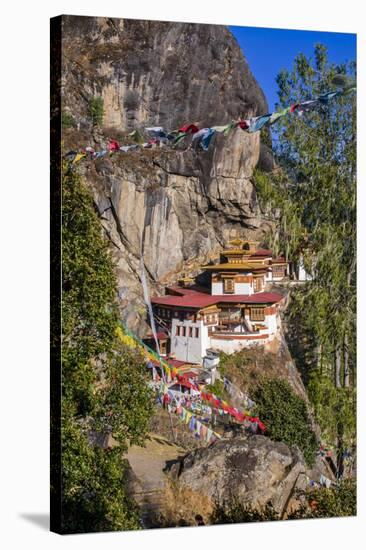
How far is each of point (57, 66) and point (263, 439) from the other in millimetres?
3833

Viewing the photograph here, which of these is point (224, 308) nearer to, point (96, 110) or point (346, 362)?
point (346, 362)

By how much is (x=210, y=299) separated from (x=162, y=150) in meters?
1.42

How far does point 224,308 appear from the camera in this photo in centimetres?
1211

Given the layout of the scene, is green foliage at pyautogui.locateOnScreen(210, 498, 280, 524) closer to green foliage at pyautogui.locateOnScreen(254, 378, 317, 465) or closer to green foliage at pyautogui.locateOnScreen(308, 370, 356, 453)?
green foliage at pyautogui.locateOnScreen(254, 378, 317, 465)

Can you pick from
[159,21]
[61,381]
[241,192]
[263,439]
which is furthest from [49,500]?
[159,21]

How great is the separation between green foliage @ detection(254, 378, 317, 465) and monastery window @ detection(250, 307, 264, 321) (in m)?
0.58

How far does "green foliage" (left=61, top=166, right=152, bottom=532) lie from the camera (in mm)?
11125

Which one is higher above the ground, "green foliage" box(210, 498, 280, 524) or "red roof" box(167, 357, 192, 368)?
"red roof" box(167, 357, 192, 368)

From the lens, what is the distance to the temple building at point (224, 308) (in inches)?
467

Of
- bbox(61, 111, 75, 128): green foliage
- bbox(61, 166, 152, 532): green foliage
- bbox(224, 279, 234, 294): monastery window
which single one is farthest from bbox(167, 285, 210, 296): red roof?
bbox(61, 111, 75, 128): green foliage

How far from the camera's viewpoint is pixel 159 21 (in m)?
11.6

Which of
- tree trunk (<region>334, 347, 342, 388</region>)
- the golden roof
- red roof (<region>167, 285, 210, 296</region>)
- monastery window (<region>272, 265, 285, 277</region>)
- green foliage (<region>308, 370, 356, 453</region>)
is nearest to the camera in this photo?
red roof (<region>167, 285, 210, 296</region>)

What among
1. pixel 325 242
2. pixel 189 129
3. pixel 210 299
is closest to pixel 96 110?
pixel 189 129

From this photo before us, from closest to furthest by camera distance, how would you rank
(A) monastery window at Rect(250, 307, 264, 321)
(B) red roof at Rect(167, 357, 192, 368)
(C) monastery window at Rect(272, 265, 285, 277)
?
(B) red roof at Rect(167, 357, 192, 368)
(A) monastery window at Rect(250, 307, 264, 321)
(C) monastery window at Rect(272, 265, 285, 277)
